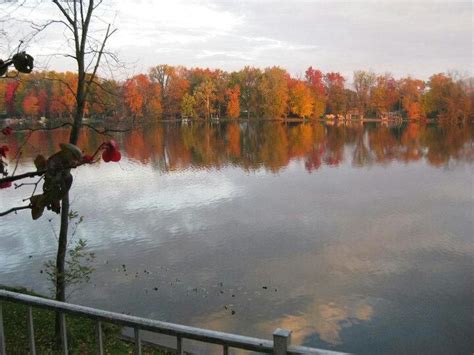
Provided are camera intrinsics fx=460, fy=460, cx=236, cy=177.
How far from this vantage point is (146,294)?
34.3ft

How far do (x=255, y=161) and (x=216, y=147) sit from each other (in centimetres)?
988

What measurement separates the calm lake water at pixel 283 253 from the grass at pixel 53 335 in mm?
1636

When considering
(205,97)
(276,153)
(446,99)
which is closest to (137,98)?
(276,153)

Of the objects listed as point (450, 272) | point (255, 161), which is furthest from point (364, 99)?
point (450, 272)

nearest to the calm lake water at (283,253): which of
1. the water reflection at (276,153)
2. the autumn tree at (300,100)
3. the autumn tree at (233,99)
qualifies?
the water reflection at (276,153)

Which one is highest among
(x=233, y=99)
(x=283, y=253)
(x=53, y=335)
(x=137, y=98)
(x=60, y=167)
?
(x=233, y=99)

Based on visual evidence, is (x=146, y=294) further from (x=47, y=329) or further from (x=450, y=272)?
(x=450, y=272)

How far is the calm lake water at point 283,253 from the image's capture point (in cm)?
926

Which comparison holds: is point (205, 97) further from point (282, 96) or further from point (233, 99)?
point (282, 96)

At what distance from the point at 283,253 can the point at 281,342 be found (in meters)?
11.0

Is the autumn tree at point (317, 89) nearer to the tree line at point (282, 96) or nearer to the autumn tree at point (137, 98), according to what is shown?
the tree line at point (282, 96)

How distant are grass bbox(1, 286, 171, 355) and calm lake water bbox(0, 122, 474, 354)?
164 centimetres

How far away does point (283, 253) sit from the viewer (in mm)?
13055

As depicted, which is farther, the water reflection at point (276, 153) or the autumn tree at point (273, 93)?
the autumn tree at point (273, 93)
